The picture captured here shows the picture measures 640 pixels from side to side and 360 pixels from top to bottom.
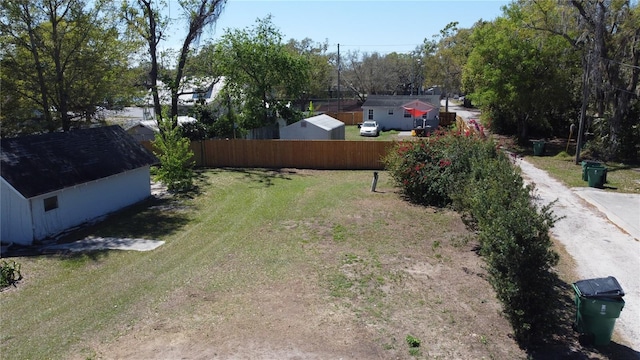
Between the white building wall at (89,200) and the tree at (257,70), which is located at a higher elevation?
the tree at (257,70)

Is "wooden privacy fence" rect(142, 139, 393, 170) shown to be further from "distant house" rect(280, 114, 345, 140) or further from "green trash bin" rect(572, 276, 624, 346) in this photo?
"green trash bin" rect(572, 276, 624, 346)

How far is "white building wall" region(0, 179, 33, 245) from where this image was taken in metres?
13.8

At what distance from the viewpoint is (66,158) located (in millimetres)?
16109

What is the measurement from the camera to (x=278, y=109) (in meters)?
33.7

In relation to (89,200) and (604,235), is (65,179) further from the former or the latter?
(604,235)

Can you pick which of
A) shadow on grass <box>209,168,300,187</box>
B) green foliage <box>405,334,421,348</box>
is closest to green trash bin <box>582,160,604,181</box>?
shadow on grass <box>209,168,300,187</box>

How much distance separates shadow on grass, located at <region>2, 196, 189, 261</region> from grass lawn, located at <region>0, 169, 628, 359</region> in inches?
4.1

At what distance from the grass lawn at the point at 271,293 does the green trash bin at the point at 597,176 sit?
817 cm

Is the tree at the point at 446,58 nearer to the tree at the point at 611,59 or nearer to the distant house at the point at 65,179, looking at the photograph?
the tree at the point at 611,59

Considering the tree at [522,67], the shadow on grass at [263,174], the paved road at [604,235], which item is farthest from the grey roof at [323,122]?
the paved road at [604,235]

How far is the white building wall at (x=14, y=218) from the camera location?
13828 millimetres

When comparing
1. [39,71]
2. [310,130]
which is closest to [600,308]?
[39,71]

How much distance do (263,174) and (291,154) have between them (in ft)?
8.67

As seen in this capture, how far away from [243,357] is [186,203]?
1254cm
